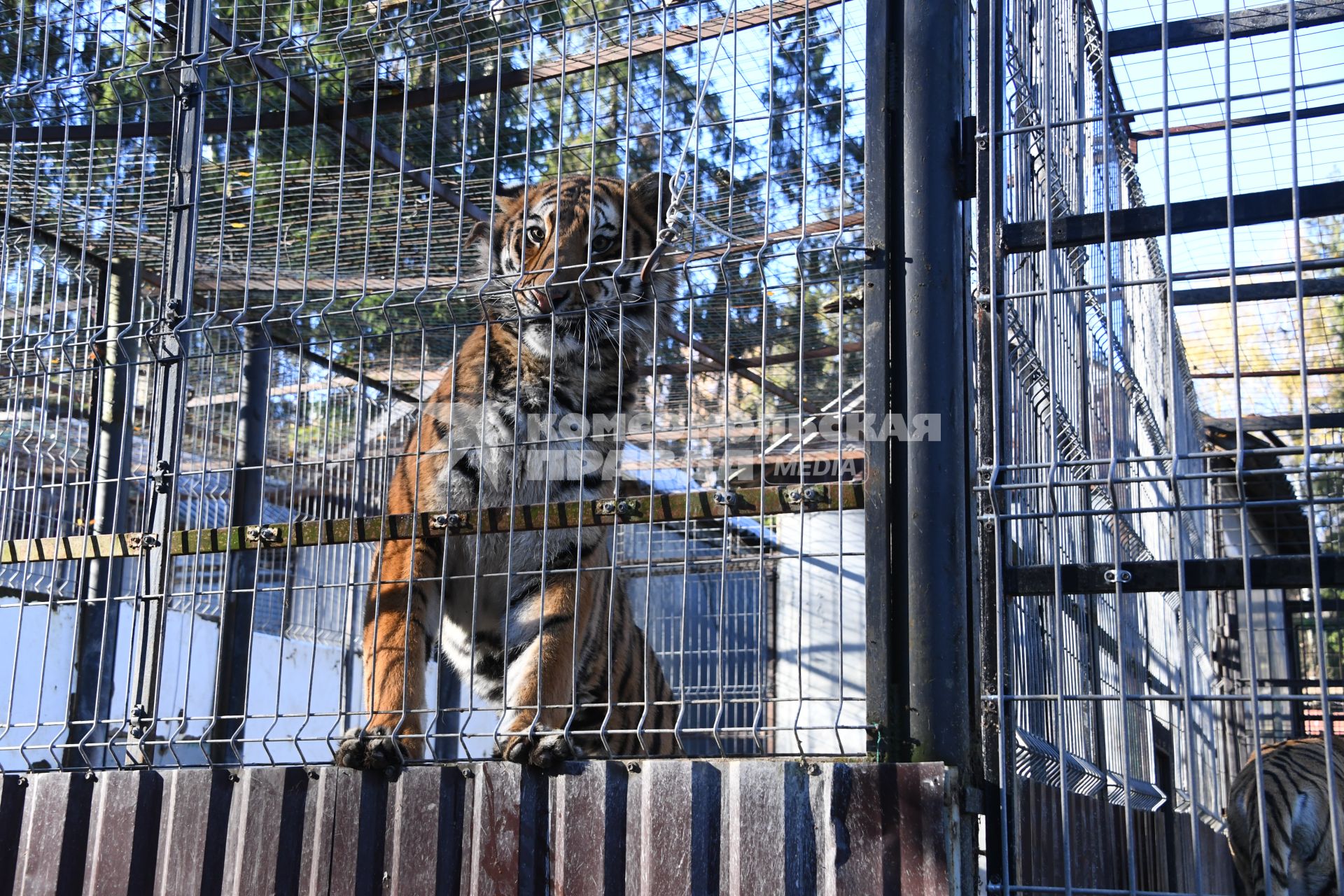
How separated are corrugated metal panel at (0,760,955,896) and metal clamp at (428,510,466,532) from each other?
2.06 ft

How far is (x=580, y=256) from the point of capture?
163 inches

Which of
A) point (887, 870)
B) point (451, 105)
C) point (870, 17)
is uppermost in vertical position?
→ point (451, 105)

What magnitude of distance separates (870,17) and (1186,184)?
150 inches

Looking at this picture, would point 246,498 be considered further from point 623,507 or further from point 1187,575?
point 1187,575

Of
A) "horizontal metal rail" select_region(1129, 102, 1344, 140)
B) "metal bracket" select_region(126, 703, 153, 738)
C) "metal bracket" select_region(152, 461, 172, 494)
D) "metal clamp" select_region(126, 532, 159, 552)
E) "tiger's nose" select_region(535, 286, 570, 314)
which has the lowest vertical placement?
"metal bracket" select_region(126, 703, 153, 738)

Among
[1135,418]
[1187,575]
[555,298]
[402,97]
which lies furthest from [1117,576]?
[402,97]

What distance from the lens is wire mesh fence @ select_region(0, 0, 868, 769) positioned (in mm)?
3199

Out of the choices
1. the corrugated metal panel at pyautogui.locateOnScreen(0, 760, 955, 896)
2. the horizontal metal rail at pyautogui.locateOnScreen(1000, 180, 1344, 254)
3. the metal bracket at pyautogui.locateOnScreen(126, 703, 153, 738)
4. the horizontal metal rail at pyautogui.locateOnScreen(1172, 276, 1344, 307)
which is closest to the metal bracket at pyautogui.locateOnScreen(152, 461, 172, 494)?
the metal bracket at pyautogui.locateOnScreen(126, 703, 153, 738)

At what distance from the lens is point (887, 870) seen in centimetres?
247

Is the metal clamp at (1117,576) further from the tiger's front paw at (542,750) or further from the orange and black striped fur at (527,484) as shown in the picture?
the orange and black striped fur at (527,484)

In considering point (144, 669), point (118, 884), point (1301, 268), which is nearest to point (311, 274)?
point (144, 669)

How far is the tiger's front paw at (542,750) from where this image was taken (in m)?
→ 2.92

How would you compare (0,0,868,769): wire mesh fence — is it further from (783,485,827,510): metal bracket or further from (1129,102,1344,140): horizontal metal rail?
(1129,102,1344,140): horizontal metal rail

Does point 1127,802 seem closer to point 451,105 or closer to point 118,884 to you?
point 118,884
